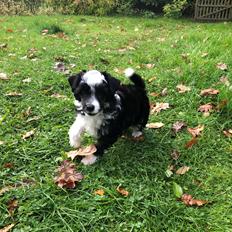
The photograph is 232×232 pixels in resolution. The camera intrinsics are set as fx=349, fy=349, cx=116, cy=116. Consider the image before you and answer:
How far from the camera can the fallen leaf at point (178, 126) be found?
3932mm

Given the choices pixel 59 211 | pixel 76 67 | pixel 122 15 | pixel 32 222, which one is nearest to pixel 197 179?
pixel 59 211

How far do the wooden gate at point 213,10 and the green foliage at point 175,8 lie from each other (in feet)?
1.87

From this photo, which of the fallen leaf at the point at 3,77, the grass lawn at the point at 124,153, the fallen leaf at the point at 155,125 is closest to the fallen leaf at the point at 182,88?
the grass lawn at the point at 124,153

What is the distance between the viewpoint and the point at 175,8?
13.1 m

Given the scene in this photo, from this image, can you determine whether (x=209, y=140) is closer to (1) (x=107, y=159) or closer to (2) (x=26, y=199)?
(1) (x=107, y=159)

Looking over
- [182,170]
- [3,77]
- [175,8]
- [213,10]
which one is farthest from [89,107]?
[213,10]

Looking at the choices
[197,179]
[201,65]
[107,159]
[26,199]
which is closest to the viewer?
[26,199]

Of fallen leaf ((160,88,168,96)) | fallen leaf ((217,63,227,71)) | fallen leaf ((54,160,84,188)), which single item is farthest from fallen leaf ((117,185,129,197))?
fallen leaf ((217,63,227,71))

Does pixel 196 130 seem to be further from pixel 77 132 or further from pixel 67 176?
pixel 67 176

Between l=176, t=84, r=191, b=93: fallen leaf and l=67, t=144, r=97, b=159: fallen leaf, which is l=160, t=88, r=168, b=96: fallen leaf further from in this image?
l=67, t=144, r=97, b=159: fallen leaf

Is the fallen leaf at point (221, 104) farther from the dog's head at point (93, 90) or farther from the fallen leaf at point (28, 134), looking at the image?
the fallen leaf at point (28, 134)

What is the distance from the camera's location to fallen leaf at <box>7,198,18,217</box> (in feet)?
8.80

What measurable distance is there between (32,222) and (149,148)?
4.85 feet

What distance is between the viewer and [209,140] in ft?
12.2
